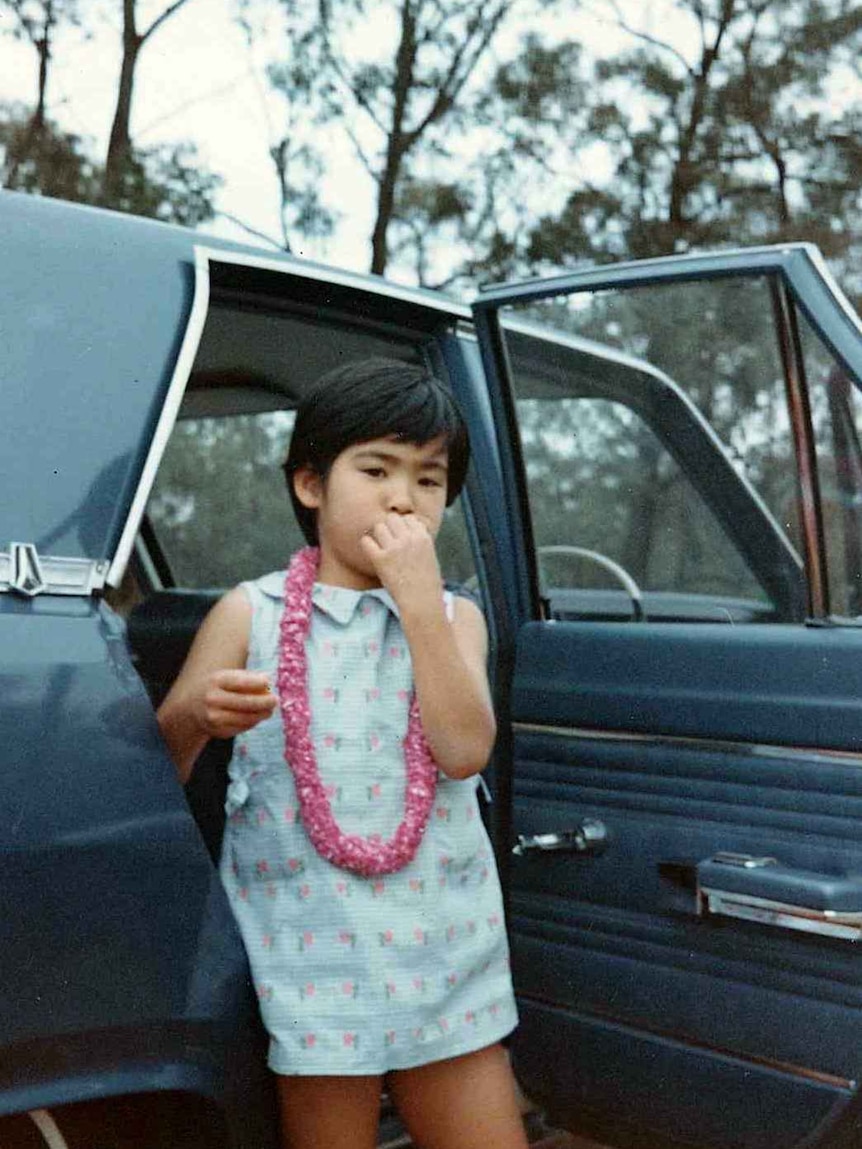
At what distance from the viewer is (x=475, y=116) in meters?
7.79

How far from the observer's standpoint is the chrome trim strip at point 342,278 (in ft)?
7.43

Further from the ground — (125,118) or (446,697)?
(125,118)

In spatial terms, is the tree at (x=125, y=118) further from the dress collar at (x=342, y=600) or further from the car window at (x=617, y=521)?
the dress collar at (x=342, y=600)

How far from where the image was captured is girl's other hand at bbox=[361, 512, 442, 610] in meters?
2.03

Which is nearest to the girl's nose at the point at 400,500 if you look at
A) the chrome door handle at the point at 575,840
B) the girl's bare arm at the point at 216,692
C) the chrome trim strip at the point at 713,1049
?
the girl's bare arm at the point at 216,692

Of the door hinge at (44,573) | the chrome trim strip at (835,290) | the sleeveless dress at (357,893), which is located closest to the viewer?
the door hinge at (44,573)

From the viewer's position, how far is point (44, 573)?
5.95 ft

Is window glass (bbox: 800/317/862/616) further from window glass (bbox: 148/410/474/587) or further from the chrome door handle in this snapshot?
window glass (bbox: 148/410/474/587)

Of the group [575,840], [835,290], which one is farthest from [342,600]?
[835,290]

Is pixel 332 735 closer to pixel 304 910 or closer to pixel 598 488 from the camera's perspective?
pixel 304 910

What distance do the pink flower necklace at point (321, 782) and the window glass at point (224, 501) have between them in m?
1.55

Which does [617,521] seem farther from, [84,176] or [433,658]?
[84,176]

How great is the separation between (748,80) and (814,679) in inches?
266

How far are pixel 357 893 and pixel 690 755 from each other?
616 millimetres
